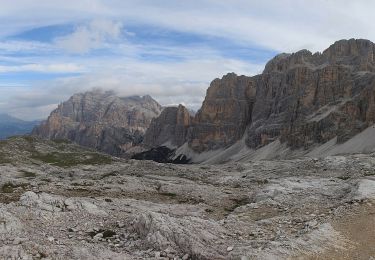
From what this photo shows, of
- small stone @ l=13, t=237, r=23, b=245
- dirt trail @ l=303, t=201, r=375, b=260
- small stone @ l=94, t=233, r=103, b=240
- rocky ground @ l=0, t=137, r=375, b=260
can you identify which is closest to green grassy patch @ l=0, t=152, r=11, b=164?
rocky ground @ l=0, t=137, r=375, b=260

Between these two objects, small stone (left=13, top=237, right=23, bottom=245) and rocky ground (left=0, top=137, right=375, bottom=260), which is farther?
small stone (left=13, top=237, right=23, bottom=245)

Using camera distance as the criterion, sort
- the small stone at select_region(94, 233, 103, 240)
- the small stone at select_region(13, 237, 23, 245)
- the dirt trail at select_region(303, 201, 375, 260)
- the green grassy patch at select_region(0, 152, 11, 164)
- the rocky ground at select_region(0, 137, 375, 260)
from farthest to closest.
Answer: the green grassy patch at select_region(0, 152, 11, 164) < the small stone at select_region(94, 233, 103, 240) < the small stone at select_region(13, 237, 23, 245) < the dirt trail at select_region(303, 201, 375, 260) < the rocky ground at select_region(0, 137, 375, 260)

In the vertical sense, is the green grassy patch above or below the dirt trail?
below

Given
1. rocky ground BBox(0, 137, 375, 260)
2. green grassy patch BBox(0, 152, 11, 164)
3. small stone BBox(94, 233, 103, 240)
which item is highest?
rocky ground BBox(0, 137, 375, 260)

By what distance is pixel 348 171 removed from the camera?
115m

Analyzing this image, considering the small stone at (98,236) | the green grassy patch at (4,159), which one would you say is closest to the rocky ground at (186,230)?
the small stone at (98,236)

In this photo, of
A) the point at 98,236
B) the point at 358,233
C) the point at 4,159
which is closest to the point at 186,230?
the point at 98,236

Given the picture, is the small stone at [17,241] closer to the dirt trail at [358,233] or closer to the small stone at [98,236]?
the small stone at [98,236]

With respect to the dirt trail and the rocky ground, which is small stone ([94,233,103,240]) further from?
the dirt trail

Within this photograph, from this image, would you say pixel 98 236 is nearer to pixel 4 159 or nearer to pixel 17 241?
pixel 17 241

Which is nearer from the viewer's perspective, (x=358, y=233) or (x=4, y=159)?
(x=358, y=233)

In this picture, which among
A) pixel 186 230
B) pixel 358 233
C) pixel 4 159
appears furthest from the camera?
pixel 4 159

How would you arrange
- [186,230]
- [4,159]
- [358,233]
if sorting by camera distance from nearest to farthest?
1. [186,230]
2. [358,233]
3. [4,159]

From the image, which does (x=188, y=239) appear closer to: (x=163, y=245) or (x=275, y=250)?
(x=163, y=245)
